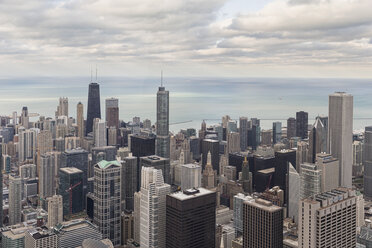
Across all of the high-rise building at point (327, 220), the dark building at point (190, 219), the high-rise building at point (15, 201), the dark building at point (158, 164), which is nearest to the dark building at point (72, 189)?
the high-rise building at point (15, 201)

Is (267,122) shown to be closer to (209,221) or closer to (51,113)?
(51,113)

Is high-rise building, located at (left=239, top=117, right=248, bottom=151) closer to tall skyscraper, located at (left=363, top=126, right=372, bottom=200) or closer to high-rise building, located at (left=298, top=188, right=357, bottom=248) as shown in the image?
tall skyscraper, located at (left=363, top=126, right=372, bottom=200)

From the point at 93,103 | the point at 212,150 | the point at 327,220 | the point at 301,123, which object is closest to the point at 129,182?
the point at 212,150

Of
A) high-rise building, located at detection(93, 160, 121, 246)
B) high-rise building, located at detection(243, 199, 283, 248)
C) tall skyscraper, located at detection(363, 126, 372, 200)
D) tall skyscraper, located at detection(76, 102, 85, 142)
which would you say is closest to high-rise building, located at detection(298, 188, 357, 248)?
high-rise building, located at detection(243, 199, 283, 248)

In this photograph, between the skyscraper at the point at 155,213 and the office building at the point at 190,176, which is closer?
the skyscraper at the point at 155,213

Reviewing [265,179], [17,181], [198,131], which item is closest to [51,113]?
[198,131]

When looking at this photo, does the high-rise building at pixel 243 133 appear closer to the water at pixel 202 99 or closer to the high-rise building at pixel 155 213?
the water at pixel 202 99
